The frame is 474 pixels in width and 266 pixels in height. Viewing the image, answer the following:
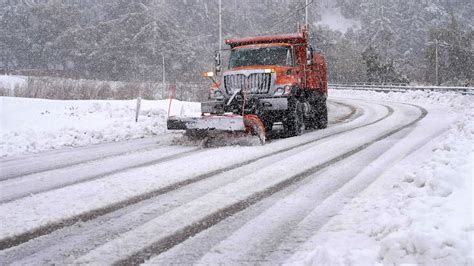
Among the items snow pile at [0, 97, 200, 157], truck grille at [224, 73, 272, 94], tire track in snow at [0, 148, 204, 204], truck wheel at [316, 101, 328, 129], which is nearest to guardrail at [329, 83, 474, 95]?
truck wheel at [316, 101, 328, 129]

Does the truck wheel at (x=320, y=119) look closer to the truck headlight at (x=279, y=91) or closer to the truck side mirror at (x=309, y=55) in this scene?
the truck side mirror at (x=309, y=55)

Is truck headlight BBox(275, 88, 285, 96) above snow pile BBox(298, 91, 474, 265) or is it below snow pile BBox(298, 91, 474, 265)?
above

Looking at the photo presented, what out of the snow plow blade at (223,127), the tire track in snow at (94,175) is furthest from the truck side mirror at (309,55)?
the tire track in snow at (94,175)

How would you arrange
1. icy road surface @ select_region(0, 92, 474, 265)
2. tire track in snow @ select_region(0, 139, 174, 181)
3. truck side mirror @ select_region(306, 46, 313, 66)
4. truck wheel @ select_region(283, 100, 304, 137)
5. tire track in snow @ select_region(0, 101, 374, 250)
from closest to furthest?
icy road surface @ select_region(0, 92, 474, 265) < tire track in snow @ select_region(0, 101, 374, 250) < tire track in snow @ select_region(0, 139, 174, 181) < truck wheel @ select_region(283, 100, 304, 137) < truck side mirror @ select_region(306, 46, 313, 66)

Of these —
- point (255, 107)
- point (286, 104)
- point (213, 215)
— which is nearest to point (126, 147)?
point (255, 107)

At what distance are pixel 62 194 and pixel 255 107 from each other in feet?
20.8

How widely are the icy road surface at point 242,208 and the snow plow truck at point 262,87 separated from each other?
2.08 metres

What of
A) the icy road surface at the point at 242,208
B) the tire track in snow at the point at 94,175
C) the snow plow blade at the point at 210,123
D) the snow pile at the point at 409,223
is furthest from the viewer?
the snow plow blade at the point at 210,123

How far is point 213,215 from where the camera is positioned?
494 centimetres

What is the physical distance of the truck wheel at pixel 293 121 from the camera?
39.4 ft

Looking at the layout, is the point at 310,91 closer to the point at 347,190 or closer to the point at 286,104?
the point at 286,104

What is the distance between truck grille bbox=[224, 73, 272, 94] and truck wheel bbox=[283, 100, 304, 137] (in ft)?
2.81

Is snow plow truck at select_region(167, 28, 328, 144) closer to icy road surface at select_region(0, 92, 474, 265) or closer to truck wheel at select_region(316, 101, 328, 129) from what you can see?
truck wheel at select_region(316, 101, 328, 129)

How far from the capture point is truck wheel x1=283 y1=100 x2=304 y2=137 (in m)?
12.0
